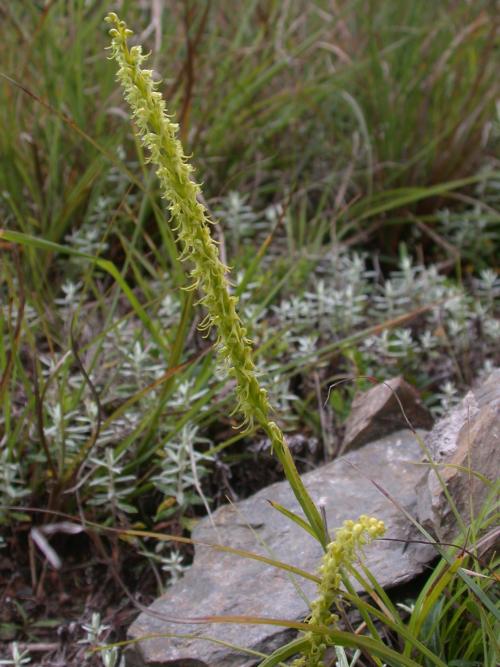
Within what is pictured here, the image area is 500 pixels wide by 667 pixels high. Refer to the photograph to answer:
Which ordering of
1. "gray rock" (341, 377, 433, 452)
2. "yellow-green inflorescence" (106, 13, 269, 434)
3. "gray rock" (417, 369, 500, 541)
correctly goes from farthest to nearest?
"gray rock" (341, 377, 433, 452) → "gray rock" (417, 369, 500, 541) → "yellow-green inflorescence" (106, 13, 269, 434)

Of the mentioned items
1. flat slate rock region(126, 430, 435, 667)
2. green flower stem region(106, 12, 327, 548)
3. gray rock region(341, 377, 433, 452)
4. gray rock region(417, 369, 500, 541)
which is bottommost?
flat slate rock region(126, 430, 435, 667)

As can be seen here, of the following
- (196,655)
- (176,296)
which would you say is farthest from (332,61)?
(196,655)

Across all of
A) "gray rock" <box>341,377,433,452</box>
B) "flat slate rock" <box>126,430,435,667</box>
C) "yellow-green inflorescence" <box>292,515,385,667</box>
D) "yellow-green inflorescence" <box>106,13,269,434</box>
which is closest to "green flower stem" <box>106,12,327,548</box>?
"yellow-green inflorescence" <box>106,13,269,434</box>

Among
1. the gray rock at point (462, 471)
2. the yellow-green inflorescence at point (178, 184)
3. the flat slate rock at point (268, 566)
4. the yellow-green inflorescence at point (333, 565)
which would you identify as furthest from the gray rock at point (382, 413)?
the yellow-green inflorescence at point (178, 184)

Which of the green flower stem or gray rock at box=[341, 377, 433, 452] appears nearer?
the green flower stem

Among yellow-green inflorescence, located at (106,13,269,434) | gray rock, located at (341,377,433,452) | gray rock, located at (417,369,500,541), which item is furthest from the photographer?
gray rock, located at (341,377,433,452)

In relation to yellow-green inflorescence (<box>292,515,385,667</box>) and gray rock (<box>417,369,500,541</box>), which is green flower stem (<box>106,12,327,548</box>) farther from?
gray rock (<box>417,369,500,541</box>)
